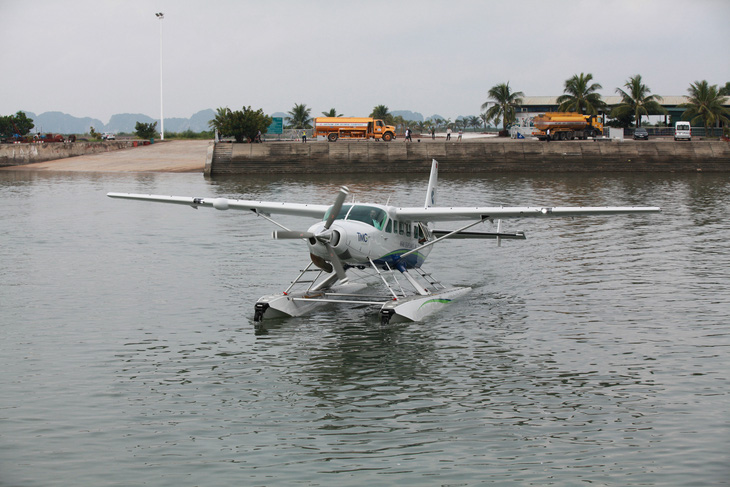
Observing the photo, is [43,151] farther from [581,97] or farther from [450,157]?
[581,97]

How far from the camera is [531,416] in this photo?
39.5 feet

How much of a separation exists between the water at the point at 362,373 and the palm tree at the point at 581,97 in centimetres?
6651

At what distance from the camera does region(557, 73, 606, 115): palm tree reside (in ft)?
297

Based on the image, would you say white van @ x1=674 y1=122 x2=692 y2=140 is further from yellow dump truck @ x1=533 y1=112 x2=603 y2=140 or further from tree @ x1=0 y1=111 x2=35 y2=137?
tree @ x1=0 y1=111 x2=35 y2=137

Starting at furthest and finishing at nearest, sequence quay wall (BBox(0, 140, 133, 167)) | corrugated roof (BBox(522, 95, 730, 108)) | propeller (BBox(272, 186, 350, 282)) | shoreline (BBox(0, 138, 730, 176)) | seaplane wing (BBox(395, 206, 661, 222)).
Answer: corrugated roof (BBox(522, 95, 730, 108)) < quay wall (BBox(0, 140, 133, 167)) < shoreline (BBox(0, 138, 730, 176)) < seaplane wing (BBox(395, 206, 661, 222)) < propeller (BBox(272, 186, 350, 282))

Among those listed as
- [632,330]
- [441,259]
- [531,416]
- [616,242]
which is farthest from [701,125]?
[531,416]

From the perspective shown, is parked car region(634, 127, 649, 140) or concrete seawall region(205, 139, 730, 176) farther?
parked car region(634, 127, 649, 140)

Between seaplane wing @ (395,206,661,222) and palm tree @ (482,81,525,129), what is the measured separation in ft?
272

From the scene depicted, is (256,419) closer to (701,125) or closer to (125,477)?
(125,477)

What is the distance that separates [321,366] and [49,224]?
24.7 meters

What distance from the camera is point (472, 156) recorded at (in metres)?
67.2

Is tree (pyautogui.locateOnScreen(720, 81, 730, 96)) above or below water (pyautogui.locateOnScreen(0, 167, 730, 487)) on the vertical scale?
above

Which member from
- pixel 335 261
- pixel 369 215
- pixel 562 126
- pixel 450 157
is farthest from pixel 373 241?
pixel 562 126

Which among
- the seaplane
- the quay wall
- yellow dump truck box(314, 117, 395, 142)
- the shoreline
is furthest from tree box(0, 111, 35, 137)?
the seaplane
